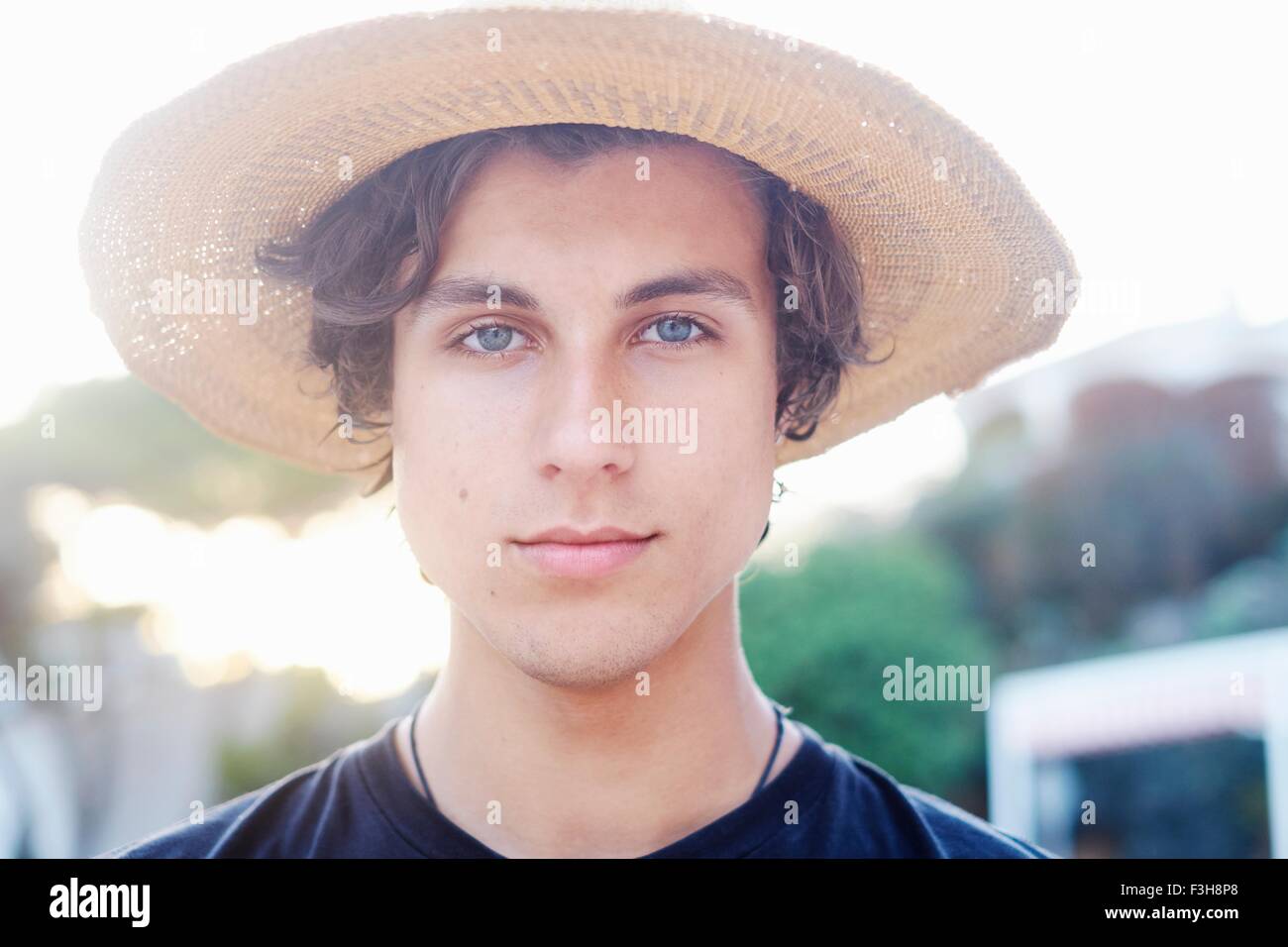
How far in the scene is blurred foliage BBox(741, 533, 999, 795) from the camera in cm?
700

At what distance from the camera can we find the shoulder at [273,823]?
1.66 meters

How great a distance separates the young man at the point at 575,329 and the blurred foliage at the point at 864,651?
500 cm

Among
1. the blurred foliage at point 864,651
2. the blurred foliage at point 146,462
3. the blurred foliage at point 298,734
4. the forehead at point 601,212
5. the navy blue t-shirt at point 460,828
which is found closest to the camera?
the forehead at point 601,212

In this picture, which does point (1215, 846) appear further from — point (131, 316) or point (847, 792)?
point (131, 316)

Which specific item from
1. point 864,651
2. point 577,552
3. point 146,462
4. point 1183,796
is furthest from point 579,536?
point 146,462

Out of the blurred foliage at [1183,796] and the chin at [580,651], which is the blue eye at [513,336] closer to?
the chin at [580,651]

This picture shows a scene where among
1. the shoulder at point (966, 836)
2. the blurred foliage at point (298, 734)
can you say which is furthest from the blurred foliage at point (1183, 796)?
the shoulder at point (966, 836)

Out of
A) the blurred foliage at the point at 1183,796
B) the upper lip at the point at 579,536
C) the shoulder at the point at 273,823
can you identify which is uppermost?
the upper lip at the point at 579,536

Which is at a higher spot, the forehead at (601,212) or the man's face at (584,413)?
the forehead at (601,212)

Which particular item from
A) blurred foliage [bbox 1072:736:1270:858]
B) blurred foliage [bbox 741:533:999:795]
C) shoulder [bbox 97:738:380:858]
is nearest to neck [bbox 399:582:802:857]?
shoulder [bbox 97:738:380:858]

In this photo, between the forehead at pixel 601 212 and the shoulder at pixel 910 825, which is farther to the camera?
the shoulder at pixel 910 825

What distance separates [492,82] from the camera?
147cm
